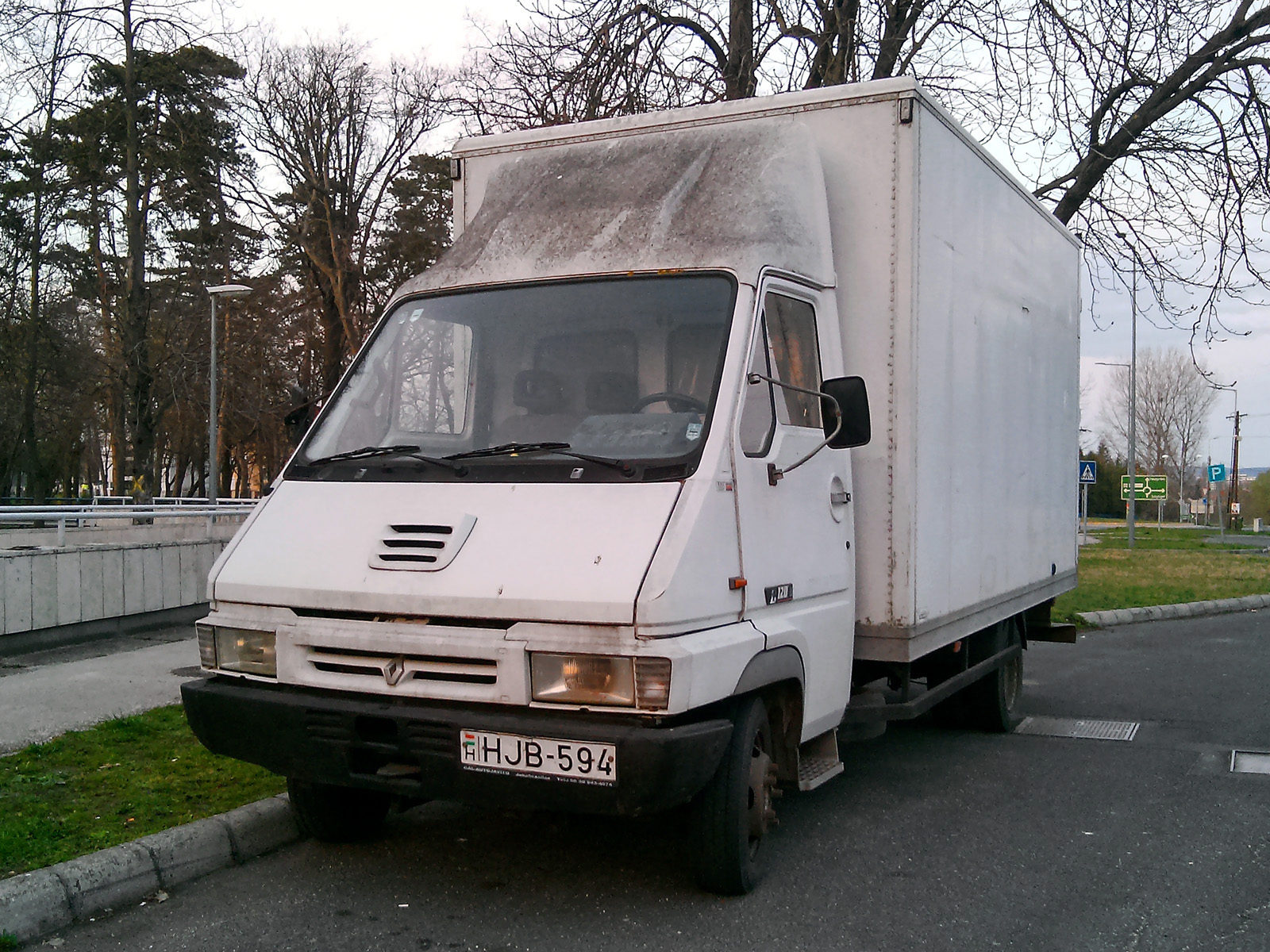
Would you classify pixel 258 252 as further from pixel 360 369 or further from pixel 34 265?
pixel 360 369

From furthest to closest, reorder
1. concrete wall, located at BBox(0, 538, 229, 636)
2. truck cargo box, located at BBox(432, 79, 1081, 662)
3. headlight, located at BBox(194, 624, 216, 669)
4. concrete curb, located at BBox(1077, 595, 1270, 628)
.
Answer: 1. concrete curb, located at BBox(1077, 595, 1270, 628)
2. concrete wall, located at BBox(0, 538, 229, 636)
3. truck cargo box, located at BBox(432, 79, 1081, 662)
4. headlight, located at BBox(194, 624, 216, 669)

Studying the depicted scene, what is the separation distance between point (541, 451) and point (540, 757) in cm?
113

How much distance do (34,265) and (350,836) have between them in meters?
22.9

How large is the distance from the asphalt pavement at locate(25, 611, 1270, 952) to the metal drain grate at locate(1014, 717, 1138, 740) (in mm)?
829

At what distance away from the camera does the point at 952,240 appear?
5.74 m

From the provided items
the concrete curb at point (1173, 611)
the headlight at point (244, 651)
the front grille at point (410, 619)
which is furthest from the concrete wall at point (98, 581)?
the concrete curb at point (1173, 611)

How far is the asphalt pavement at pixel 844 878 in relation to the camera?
13.5 ft

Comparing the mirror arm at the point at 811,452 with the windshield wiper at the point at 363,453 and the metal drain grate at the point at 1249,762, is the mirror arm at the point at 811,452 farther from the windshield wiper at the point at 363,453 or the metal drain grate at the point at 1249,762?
the metal drain grate at the point at 1249,762

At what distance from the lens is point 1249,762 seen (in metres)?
6.96

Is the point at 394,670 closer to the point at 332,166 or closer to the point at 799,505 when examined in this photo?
the point at 799,505

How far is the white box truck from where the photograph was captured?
12.8 ft

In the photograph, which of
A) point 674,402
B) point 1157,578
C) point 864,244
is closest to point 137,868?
point 674,402

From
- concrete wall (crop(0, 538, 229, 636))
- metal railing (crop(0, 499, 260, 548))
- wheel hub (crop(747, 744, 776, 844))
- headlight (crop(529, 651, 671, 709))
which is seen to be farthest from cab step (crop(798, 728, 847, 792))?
concrete wall (crop(0, 538, 229, 636))

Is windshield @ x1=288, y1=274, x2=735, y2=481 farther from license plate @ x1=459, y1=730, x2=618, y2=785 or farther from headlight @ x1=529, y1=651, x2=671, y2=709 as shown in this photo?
license plate @ x1=459, y1=730, x2=618, y2=785
